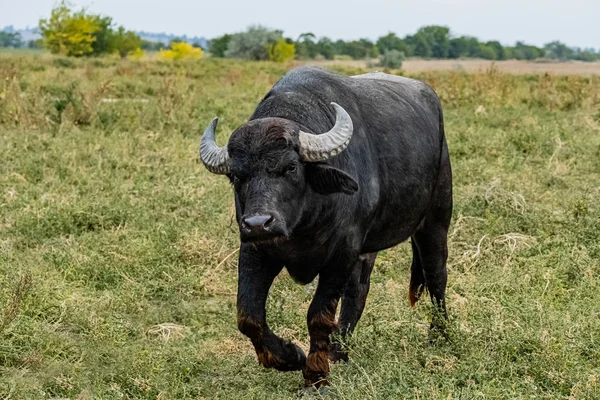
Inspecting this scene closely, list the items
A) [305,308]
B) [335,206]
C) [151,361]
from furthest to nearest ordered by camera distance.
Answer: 1. [305,308]
2. [151,361]
3. [335,206]

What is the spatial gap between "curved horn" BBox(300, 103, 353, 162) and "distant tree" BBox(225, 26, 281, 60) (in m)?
61.8

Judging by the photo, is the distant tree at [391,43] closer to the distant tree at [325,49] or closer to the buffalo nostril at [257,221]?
the distant tree at [325,49]

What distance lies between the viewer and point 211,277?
7.00 metres

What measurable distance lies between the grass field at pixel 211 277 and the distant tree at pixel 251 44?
53.2m

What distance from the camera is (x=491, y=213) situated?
8.39 meters

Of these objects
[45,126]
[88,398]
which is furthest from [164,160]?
[88,398]

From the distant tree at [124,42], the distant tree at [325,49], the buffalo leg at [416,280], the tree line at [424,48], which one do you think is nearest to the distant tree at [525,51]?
the tree line at [424,48]

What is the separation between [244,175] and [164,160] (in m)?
6.87

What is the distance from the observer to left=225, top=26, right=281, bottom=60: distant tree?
65875 millimetres

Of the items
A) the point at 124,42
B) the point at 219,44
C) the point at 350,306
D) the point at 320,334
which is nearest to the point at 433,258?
the point at 350,306

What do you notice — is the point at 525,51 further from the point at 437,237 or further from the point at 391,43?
the point at 437,237

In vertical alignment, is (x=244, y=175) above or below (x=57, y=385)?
above

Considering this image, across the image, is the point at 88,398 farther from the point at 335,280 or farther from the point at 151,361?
the point at 335,280

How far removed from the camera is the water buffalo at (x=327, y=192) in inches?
163
